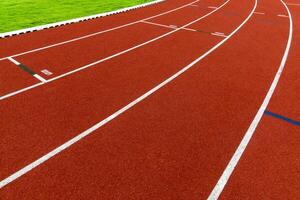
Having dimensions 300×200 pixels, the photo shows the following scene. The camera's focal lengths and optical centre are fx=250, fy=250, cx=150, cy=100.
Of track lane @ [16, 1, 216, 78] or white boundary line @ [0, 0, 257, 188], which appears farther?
A: track lane @ [16, 1, 216, 78]

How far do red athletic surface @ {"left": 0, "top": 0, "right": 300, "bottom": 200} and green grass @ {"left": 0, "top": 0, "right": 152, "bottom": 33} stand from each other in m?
2.08

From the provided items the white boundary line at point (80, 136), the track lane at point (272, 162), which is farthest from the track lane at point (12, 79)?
the track lane at point (272, 162)

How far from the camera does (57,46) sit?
7.82 m

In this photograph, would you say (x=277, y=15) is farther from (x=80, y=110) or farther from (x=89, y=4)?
(x=80, y=110)

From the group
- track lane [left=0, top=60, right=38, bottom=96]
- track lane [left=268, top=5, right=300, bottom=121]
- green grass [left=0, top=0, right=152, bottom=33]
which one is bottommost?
track lane [left=268, top=5, right=300, bottom=121]

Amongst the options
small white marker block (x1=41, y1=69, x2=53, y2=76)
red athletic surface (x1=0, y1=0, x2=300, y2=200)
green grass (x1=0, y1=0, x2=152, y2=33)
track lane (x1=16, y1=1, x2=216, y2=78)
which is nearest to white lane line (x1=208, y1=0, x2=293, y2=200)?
red athletic surface (x1=0, y1=0, x2=300, y2=200)

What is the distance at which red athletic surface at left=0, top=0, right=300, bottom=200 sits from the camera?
3.44 metres

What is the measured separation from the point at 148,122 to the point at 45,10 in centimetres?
992

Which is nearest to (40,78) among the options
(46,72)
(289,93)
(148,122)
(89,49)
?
(46,72)

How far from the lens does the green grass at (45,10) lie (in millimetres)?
10056

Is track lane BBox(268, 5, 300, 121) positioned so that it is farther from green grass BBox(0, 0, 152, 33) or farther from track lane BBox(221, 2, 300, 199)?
green grass BBox(0, 0, 152, 33)

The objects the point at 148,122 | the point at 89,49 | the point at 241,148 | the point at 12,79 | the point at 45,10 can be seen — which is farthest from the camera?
the point at 45,10

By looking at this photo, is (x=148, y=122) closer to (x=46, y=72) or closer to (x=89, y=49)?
(x=46, y=72)

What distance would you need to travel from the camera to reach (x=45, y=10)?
39.0 feet
